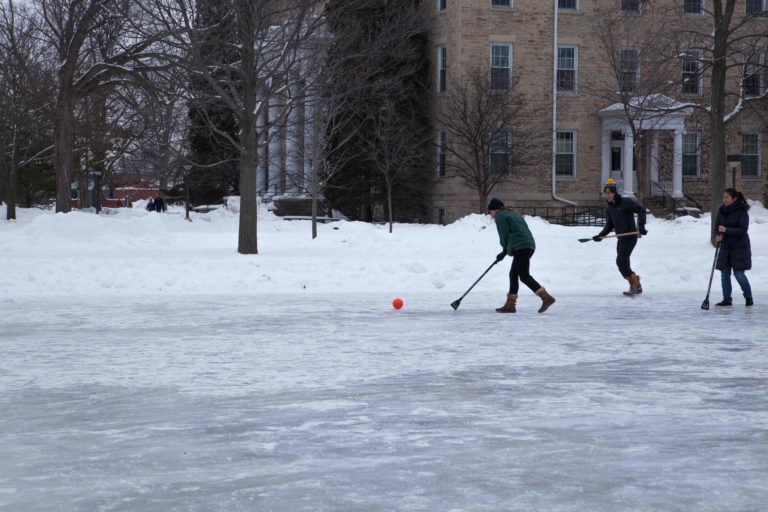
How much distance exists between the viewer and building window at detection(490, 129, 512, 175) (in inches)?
1647

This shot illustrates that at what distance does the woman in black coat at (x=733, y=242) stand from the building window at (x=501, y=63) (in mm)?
28374

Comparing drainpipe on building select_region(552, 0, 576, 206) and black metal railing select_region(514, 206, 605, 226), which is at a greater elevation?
drainpipe on building select_region(552, 0, 576, 206)

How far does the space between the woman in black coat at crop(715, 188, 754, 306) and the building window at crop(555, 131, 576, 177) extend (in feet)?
96.3

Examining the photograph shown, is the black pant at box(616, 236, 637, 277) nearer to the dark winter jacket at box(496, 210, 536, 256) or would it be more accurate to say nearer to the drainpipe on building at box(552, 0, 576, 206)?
the dark winter jacket at box(496, 210, 536, 256)

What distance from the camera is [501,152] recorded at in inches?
1677

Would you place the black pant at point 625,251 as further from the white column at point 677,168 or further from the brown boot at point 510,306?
the white column at point 677,168

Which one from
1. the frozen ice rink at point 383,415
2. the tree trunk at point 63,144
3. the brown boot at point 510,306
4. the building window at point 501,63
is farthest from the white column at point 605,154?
the frozen ice rink at point 383,415

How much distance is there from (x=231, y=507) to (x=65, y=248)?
75.8 feet

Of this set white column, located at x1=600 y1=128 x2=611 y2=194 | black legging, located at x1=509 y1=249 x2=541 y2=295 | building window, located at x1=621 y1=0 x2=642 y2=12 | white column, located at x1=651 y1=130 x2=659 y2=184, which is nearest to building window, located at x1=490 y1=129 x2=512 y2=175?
white column, located at x1=600 y1=128 x2=611 y2=194

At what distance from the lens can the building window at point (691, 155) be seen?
45938 millimetres

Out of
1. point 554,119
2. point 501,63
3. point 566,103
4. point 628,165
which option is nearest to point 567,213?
point 628,165

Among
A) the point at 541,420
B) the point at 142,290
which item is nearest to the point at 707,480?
the point at 541,420

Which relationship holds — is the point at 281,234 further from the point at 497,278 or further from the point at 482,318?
the point at 482,318

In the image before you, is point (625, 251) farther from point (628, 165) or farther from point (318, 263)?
point (628, 165)
